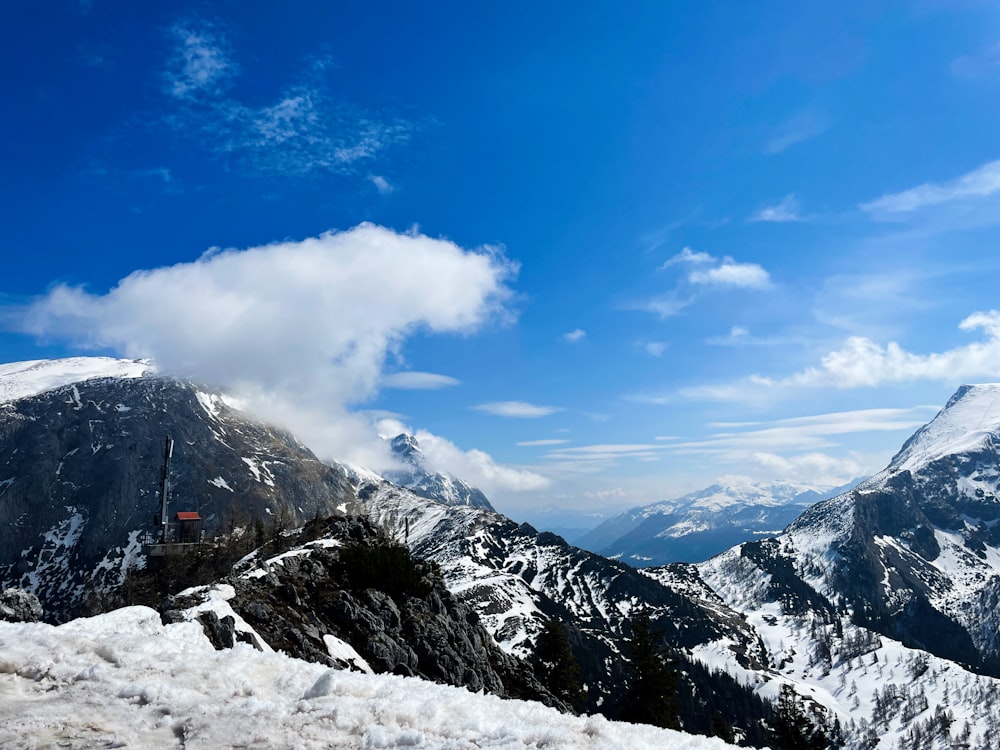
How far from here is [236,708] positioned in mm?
11875

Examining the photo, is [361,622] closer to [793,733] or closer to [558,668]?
[558,668]

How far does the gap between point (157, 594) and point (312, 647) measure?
47853 millimetres

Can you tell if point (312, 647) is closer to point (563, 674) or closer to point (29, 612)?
point (29, 612)

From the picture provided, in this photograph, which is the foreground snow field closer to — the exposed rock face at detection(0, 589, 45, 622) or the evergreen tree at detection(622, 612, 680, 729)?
the exposed rock face at detection(0, 589, 45, 622)

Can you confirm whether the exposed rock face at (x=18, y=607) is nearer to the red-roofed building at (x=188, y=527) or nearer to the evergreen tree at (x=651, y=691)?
the evergreen tree at (x=651, y=691)

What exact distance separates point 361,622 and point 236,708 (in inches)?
1858

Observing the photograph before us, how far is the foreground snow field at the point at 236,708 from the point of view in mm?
10883

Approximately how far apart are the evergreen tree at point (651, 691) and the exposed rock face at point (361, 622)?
1099 cm

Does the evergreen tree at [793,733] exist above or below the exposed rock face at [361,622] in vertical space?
below

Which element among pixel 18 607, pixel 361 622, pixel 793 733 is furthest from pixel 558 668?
pixel 18 607

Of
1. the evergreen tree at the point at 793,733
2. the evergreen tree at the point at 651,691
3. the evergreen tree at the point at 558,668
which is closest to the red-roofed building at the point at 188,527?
the evergreen tree at the point at 558,668

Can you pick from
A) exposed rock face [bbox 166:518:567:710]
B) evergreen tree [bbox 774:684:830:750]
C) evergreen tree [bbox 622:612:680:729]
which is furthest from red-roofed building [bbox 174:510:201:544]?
evergreen tree [bbox 774:684:830:750]

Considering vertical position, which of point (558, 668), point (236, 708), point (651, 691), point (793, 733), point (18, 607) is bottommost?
point (793, 733)

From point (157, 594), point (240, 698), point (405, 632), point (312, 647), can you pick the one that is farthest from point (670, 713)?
point (240, 698)
